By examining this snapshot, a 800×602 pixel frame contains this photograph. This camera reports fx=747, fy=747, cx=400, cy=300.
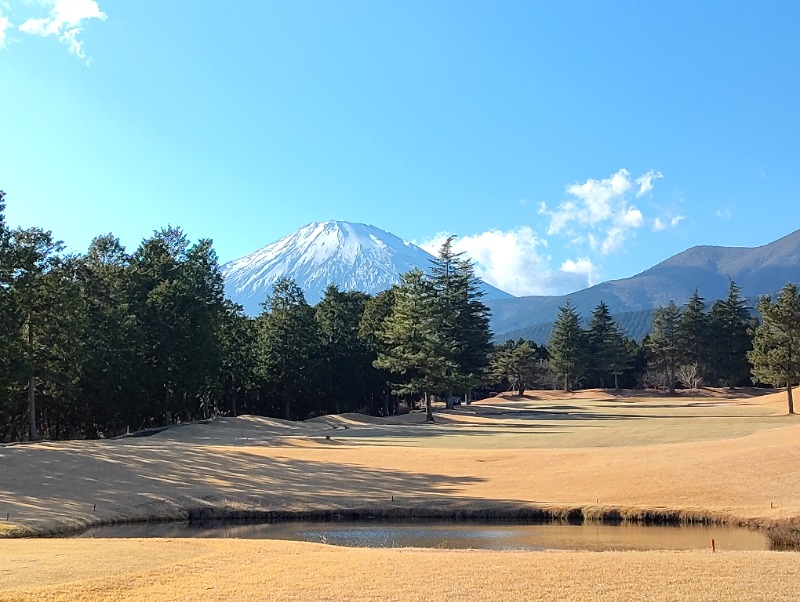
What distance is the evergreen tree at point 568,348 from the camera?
118 meters

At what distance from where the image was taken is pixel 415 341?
230 feet

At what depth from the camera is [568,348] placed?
118 metres

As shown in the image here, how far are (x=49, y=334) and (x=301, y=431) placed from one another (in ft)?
59.6

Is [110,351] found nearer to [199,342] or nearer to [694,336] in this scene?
[199,342]

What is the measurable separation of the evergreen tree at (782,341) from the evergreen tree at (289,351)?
133 feet

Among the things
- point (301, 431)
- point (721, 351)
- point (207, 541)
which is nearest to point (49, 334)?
point (301, 431)

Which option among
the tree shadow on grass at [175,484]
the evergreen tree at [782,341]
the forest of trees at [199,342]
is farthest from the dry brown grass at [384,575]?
the evergreen tree at [782,341]

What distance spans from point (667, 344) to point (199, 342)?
3329 inches

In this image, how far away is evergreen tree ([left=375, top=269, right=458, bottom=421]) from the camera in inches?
2687

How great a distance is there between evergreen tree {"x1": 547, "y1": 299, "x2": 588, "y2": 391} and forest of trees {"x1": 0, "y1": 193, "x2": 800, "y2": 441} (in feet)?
68.7

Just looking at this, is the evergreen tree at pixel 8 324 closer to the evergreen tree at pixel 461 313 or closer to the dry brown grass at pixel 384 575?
the dry brown grass at pixel 384 575

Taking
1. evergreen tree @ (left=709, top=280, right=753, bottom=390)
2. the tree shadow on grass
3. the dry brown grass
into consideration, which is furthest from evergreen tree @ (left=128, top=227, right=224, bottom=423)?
evergreen tree @ (left=709, top=280, right=753, bottom=390)

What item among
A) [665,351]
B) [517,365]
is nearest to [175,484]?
[517,365]

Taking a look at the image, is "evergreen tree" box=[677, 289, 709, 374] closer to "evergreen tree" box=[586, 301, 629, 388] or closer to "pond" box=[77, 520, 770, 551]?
"evergreen tree" box=[586, 301, 629, 388]
